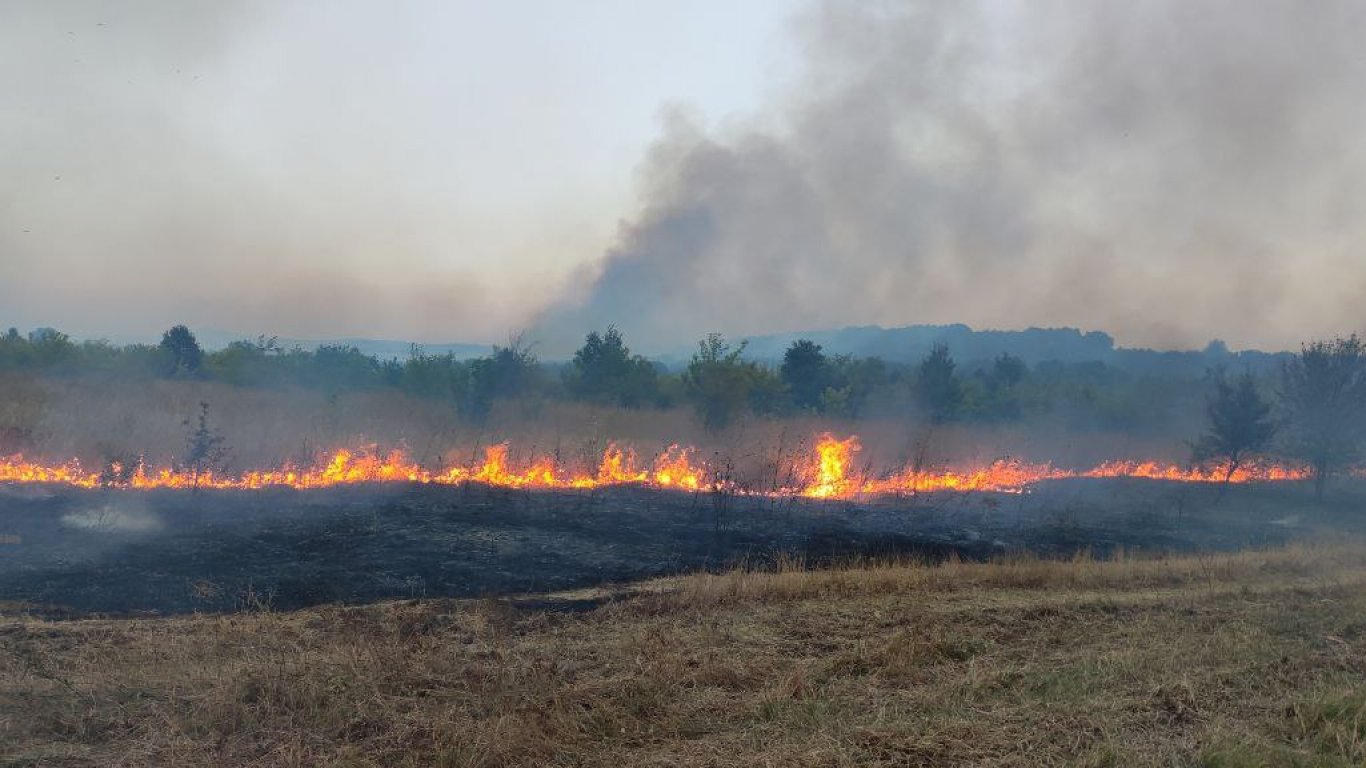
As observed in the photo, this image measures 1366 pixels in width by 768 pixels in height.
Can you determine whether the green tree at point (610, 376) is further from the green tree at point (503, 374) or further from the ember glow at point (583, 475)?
the ember glow at point (583, 475)

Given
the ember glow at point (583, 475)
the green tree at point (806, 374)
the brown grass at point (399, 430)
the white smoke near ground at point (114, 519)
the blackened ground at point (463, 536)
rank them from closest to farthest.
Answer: the blackened ground at point (463, 536) < the white smoke near ground at point (114, 519) < the ember glow at point (583, 475) < the brown grass at point (399, 430) < the green tree at point (806, 374)

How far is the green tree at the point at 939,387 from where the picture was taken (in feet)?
122

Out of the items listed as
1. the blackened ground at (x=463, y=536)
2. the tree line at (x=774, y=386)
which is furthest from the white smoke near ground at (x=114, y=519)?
the tree line at (x=774, y=386)

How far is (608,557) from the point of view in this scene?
1437 centimetres

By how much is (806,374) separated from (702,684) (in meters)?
34.9

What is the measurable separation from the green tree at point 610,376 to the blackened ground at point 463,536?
15.6 m

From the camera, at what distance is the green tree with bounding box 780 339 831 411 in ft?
133

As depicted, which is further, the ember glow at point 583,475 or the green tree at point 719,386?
the green tree at point 719,386

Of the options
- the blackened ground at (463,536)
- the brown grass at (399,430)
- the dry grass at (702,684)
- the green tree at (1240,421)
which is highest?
the green tree at (1240,421)

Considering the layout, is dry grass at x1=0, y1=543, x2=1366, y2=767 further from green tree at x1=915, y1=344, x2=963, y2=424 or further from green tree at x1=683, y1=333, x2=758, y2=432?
green tree at x1=915, y1=344, x2=963, y2=424

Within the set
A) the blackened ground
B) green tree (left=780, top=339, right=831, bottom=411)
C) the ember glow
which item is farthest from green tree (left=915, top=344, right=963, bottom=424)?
the blackened ground

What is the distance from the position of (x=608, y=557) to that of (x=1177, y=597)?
9.22 m

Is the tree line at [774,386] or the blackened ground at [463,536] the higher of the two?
the tree line at [774,386]

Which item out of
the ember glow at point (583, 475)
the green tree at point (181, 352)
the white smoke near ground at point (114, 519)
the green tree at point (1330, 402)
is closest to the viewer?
the white smoke near ground at point (114, 519)
